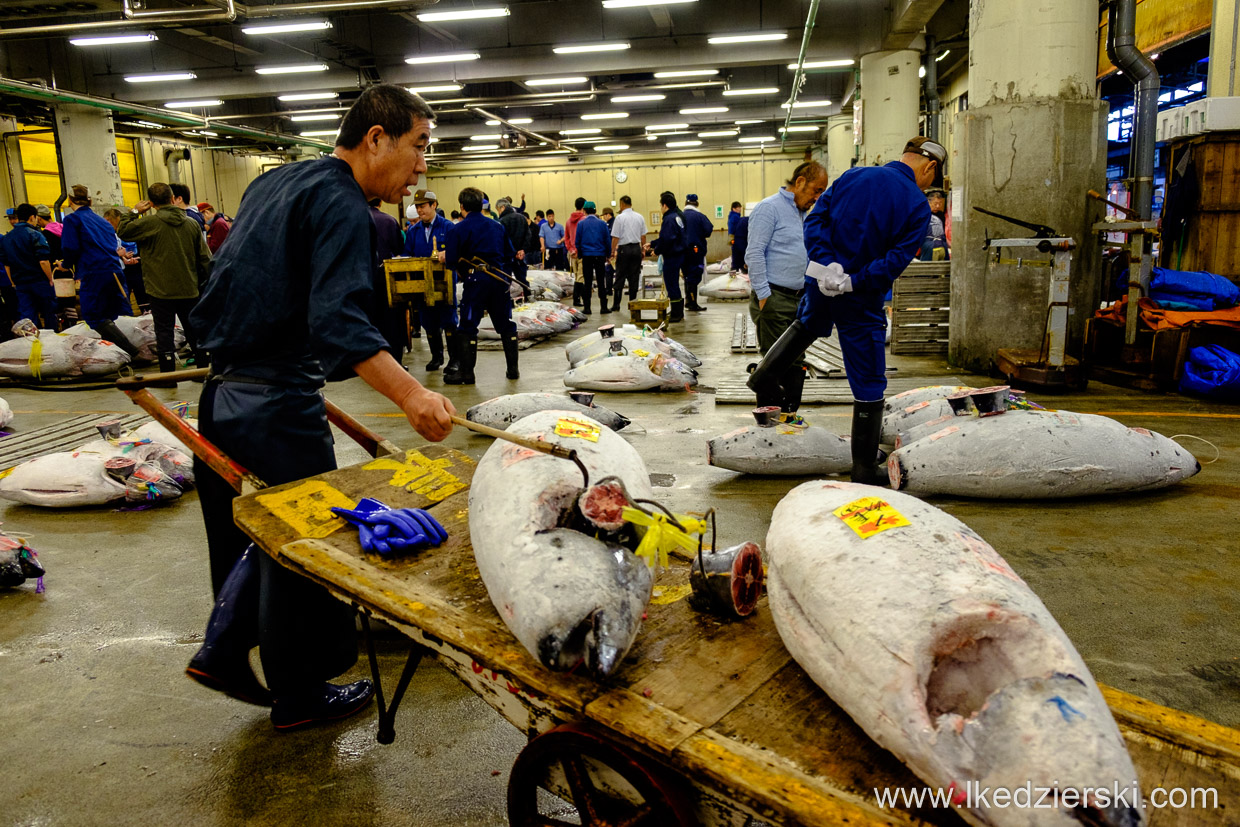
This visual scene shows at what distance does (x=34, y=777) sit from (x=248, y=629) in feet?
2.20

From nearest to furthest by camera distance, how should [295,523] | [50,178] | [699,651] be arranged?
1. [699,651]
2. [295,523]
3. [50,178]

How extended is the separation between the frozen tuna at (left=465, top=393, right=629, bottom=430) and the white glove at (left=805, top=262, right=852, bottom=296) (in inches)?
67.2

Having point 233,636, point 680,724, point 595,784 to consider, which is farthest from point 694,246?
point 680,724

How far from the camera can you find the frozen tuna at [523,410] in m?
5.06

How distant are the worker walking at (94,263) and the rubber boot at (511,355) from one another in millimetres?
4478

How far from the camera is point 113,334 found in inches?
352

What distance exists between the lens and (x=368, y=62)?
16828 millimetres

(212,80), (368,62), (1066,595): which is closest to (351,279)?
(1066,595)

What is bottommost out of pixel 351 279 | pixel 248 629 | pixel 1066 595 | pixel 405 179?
pixel 1066 595

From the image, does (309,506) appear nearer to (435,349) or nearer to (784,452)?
(784,452)

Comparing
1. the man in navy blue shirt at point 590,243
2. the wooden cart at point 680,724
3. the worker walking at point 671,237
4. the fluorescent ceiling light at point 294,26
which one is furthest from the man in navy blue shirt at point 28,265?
the wooden cart at point 680,724

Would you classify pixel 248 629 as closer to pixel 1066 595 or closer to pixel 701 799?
pixel 701 799

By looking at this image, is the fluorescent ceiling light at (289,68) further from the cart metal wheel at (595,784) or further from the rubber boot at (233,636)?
the cart metal wheel at (595,784)

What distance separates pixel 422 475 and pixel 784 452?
230 cm
